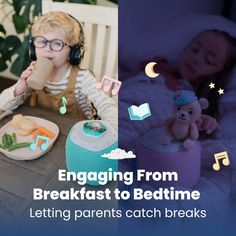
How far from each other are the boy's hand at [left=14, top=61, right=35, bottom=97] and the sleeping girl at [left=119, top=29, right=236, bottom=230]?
0.15 m

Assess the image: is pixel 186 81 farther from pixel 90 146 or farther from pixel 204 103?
pixel 90 146

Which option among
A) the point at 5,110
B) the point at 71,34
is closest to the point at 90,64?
the point at 71,34

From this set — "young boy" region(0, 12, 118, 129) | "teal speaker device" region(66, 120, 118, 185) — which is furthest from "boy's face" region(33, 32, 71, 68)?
"teal speaker device" region(66, 120, 118, 185)

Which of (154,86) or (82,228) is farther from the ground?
(154,86)

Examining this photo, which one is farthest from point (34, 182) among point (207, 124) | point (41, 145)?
point (207, 124)

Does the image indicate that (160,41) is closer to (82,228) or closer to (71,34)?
(71,34)

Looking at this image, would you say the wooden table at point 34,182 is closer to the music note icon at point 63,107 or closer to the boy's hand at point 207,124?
the music note icon at point 63,107

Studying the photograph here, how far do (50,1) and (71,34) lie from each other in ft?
0.20

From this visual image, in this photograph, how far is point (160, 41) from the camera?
1.64 ft

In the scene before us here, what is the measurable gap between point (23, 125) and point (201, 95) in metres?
0.30

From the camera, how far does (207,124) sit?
1.62 ft

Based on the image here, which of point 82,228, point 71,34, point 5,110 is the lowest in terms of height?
point 82,228

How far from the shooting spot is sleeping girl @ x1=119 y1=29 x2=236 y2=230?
0.49m

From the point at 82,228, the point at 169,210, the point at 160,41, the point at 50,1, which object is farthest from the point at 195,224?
the point at 50,1
